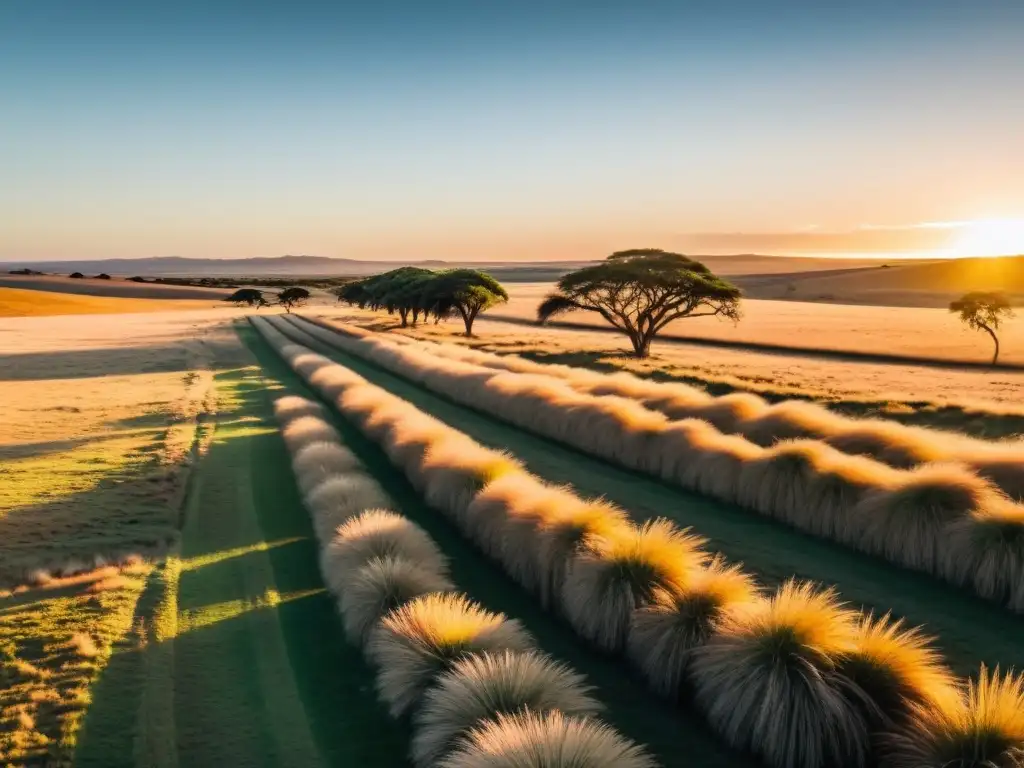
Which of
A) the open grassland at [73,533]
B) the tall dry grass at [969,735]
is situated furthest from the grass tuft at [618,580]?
the open grassland at [73,533]

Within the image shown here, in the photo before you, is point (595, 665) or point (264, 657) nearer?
point (595, 665)

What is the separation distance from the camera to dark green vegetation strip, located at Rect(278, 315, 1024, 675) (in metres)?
7.84

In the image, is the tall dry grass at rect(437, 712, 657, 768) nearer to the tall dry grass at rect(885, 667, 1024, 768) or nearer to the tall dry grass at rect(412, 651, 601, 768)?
the tall dry grass at rect(412, 651, 601, 768)

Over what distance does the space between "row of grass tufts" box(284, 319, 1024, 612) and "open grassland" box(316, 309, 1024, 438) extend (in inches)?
348

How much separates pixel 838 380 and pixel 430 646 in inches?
1343

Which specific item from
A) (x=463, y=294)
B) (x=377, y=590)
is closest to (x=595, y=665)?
(x=377, y=590)

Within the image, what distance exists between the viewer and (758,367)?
142 ft

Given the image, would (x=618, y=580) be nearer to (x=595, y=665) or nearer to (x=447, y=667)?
(x=595, y=665)

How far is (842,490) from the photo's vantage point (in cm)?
1129

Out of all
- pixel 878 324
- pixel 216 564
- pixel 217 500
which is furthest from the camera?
pixel 878 324

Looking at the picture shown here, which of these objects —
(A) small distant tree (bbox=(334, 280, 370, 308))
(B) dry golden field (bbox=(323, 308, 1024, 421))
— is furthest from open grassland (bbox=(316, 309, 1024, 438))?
(A) small distant tree (bbox=(334, 280, 370, 308))

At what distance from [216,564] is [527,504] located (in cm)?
467

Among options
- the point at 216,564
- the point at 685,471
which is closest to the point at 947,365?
the point at 685,471

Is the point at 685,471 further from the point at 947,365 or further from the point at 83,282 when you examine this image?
the point at 83,282
